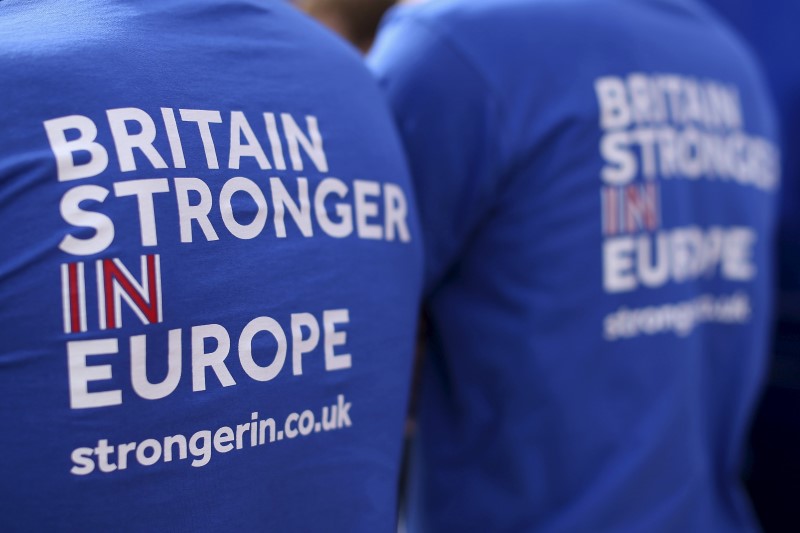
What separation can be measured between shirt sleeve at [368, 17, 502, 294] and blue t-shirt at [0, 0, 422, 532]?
0.22 metres

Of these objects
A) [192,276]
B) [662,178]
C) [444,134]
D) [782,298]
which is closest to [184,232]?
[192,276]

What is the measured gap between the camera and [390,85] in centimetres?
128

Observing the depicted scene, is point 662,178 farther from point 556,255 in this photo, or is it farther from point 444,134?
point 444,134

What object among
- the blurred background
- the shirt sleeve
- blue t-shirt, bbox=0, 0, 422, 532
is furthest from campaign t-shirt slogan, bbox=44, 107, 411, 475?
the blurred background

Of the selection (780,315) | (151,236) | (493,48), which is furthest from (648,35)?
(780,315)

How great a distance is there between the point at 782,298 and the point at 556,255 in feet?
4.35

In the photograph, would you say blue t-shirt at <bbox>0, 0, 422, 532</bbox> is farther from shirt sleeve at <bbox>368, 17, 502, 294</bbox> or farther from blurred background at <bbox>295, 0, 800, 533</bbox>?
blurred background at <bbox>295, 0, 800, 533</bbox>

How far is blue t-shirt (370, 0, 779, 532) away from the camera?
4.09 feet

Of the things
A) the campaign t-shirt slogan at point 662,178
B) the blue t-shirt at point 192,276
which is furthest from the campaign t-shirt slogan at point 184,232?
the campaign t-shirt slogan at point 662,178

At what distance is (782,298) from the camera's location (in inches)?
92.0

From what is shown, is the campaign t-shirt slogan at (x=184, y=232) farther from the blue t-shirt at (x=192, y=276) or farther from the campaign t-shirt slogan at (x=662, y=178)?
the campaign t-shirt slogan at (x=662, y=178)

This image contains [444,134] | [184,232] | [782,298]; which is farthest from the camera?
[782,298]

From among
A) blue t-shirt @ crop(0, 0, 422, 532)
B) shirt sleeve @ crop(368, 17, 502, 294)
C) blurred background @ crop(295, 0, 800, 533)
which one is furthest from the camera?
blurred background @ crop(295, 0, 800, 533)

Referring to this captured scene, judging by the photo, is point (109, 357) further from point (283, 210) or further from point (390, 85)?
point (390, 85)
